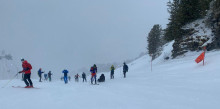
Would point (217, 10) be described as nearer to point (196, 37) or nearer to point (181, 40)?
point (196, 37)

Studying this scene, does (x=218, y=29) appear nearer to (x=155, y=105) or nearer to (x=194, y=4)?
(x=194, y=4)

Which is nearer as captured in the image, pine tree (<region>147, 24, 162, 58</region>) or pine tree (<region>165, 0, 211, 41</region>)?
pine tree (<region>165, 0, 211, 41</region>)

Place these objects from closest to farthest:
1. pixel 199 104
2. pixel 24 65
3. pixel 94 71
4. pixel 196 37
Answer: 1. pixel 199 104
2. pixel 24 65
3. pixel 94 71
4. pixel 196 37

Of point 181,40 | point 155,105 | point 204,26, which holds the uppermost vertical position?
point 204,26

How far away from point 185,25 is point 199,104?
23529 mm

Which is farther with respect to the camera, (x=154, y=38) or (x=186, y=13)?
(x=154, y=38)

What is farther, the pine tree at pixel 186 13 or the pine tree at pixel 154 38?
the pine tree at pixel 154 38

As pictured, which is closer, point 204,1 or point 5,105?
point 5,105

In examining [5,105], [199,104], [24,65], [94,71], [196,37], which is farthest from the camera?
[196,37]

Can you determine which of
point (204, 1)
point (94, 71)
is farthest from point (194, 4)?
point (94, 71)

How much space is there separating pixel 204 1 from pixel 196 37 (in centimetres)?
552

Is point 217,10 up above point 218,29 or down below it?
above

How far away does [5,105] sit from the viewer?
485 cm

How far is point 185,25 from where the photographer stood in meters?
25.3
